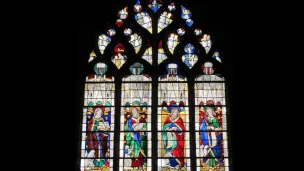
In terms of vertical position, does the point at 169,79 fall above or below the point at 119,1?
below

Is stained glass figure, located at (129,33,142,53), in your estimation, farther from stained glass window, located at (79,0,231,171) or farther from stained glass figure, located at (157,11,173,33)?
stained glass figure, located at (157,11,173,33)

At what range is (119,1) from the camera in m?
11.6

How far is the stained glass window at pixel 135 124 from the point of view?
1038 centimetres

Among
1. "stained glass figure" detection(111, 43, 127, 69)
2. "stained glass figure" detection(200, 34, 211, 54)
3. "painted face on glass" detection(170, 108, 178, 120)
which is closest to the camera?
"painted face on glass" detection(170, 108, 178, 120)

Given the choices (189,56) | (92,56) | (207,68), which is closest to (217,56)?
(207,68)

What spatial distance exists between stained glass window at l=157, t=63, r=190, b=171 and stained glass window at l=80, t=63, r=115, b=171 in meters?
0.71

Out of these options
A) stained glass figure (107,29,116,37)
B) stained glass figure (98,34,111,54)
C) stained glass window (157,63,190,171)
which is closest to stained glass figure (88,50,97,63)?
stained glass figure (98,34,111,54)

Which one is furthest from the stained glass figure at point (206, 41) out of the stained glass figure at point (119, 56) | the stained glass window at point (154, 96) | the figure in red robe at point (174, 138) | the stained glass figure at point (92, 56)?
the stained glass figure at point (92, 56)

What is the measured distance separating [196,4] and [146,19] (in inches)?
31.8

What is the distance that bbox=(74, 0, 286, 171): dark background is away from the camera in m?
10.2
